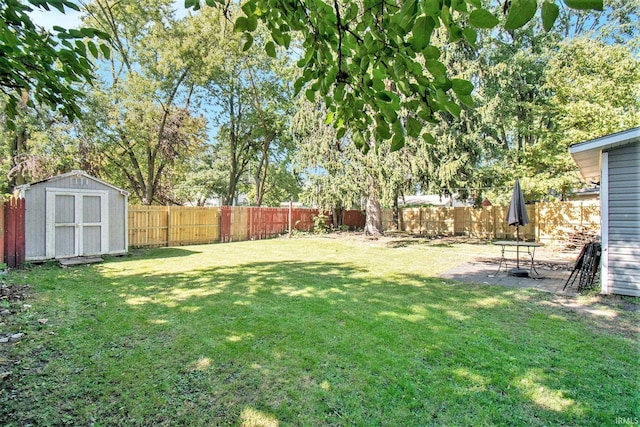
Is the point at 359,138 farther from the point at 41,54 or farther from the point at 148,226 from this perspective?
the point at 148,226

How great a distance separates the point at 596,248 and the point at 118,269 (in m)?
9.80

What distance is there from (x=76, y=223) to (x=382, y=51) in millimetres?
9605

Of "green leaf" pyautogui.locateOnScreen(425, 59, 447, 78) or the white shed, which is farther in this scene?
the white shed

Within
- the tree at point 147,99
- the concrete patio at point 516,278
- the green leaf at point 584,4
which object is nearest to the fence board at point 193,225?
the tree at point 147,99

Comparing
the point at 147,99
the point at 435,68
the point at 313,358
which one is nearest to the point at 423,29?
the point at 435,68

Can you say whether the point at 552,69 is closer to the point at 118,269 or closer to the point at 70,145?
the point at 118,269

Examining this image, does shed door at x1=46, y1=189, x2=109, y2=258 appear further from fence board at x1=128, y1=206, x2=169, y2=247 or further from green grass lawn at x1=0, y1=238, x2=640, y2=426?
green grass lawn at x1=0, y1=238, x2=640, y2=426

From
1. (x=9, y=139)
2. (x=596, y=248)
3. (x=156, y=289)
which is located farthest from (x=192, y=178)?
(x=596, y=248)

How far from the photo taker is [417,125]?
1.45 m

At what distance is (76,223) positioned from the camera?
8.27 m

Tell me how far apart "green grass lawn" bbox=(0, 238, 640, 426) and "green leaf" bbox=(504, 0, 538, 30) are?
229 centimetres

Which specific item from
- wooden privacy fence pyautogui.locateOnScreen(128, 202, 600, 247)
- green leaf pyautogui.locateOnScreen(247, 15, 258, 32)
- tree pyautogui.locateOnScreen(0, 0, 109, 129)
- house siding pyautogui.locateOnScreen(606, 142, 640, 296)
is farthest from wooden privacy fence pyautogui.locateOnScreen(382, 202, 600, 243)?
tree pyautogui.locateOnScreen(0, 0, 109, 129)

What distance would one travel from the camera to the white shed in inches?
298

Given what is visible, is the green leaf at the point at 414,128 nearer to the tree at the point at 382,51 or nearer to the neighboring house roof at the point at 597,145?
the tree at the point at 382,51
